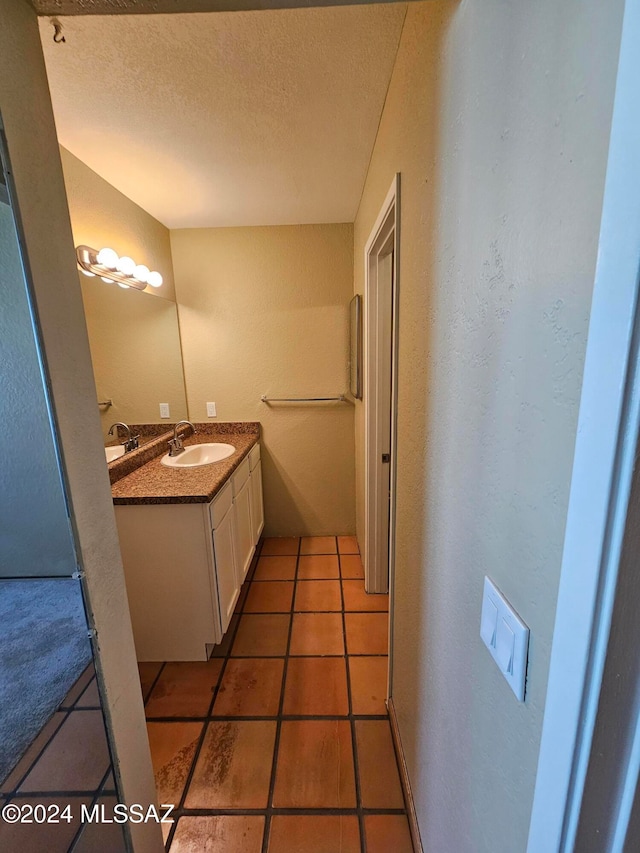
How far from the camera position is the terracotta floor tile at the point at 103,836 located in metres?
0.85

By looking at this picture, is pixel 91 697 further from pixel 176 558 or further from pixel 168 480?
pixel 168 480

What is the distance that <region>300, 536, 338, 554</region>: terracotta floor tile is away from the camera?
2773 mm

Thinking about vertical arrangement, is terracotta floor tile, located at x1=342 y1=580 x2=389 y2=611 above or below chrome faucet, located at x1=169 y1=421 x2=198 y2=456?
below

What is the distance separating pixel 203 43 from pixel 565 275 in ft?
4.53

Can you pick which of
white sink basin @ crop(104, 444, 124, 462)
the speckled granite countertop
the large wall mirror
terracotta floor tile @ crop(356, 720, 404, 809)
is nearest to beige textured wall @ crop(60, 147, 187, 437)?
the large wall mirror

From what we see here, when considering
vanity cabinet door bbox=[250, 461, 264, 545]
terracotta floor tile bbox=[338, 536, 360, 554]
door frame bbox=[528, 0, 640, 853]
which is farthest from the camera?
terracotta floor tile bbox=[338, 536, 360, 554]

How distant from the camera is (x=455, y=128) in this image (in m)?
0.69

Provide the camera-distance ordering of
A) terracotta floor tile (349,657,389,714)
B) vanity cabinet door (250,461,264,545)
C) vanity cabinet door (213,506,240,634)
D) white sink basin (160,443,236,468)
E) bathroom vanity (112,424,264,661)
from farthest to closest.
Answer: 1. vanity cabinet door (250,461,264,545)
2. white sink basin (160,443,236,468)
3. vanity cabinet door (213,506,240,634)
4. bathroom vanity (112,424,264,661)
5. terracotta floor tile (349,657,389,714)

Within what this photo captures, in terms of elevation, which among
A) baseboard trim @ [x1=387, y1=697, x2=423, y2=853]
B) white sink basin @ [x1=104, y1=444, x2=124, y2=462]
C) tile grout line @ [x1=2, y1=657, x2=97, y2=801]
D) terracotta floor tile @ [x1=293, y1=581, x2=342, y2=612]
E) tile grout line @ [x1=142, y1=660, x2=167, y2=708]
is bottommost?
tile grout line @ [x1=142, y1=660, x2=167, y2=708]

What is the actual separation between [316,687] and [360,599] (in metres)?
0.65

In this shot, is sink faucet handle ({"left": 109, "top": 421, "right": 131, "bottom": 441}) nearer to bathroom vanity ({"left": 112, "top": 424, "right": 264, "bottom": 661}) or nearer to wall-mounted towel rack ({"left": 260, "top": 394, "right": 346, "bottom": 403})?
bathroom vanity ({"left": 112, "top": 424, "right": 264, "bottom": 661})

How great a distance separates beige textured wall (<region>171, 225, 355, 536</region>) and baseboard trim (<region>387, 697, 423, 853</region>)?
1.59m

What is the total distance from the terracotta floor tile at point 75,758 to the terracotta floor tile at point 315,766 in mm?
708

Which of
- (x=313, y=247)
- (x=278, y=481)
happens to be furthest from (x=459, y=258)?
(x=278, y=481)
